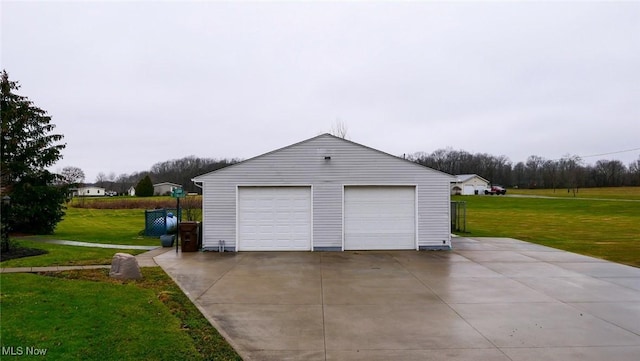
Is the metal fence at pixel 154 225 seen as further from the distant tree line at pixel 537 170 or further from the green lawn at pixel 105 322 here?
the distant tree line at pixel 537 170

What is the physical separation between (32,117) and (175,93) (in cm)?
690

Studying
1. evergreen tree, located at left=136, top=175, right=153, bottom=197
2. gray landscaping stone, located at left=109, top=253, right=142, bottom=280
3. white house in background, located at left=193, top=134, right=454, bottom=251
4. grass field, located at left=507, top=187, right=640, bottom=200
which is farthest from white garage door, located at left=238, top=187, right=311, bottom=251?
grass field, located at left=507, top=187, right=640, bottom=200

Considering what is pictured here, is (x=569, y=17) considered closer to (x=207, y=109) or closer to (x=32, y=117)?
(x=207, y=109)

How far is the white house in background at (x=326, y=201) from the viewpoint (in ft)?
42.7

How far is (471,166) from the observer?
97.6 m

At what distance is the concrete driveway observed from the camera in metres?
4.80

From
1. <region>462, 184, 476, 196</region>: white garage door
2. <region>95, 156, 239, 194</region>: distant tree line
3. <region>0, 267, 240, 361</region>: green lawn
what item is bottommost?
<region>0, 267, 240, 361</region>: green lawn

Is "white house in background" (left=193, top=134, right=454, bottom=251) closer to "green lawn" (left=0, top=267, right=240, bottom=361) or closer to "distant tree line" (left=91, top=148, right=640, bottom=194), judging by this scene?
"green lawn" (left=0, top=267, right=240, bottom=361)

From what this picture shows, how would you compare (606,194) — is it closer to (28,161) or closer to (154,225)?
(154,225)

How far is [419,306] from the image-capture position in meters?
6.58

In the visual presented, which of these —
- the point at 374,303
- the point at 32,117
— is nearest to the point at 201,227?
the point at 374,303

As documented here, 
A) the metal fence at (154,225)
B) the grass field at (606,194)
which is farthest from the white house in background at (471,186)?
the metal fence at (154,225)

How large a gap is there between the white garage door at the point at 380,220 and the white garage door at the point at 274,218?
1445 mm

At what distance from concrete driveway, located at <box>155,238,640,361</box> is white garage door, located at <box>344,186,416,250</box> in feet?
5.66
